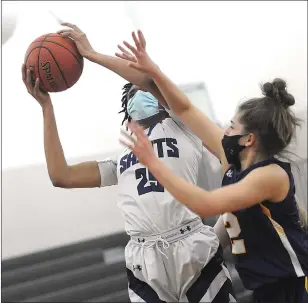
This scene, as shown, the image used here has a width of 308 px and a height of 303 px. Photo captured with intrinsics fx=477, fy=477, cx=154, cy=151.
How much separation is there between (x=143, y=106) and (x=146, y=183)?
323 mm

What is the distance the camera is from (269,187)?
1384 millimetres

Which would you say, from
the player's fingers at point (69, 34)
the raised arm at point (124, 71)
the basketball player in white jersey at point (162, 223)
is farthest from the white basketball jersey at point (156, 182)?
the player's fingers at point (69, 34)

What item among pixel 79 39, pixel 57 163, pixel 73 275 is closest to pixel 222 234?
pixel 57 163

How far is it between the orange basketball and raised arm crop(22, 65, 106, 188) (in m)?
0.08

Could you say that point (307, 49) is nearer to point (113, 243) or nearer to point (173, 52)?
point (173, 52)

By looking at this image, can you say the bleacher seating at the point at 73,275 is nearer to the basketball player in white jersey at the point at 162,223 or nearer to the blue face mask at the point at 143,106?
the basketball player in white jersey at the point at 162,223

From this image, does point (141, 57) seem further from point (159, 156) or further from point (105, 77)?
point (105, 77)

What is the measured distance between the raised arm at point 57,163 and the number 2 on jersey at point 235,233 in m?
0.67

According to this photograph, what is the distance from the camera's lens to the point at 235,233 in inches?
62.8

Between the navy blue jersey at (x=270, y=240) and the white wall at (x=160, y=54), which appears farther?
the white wall at (x=160, y=54)

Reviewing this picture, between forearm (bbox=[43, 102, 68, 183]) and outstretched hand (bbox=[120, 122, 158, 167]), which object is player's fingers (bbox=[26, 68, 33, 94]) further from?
outstretched hand (bbox=[120, 122, 158, 167])

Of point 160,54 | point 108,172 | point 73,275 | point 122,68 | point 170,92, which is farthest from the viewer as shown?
point 160,54

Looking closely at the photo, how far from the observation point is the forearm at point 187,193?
1.27 metres

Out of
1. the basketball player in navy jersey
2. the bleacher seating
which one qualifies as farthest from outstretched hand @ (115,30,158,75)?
the bleacher seating
